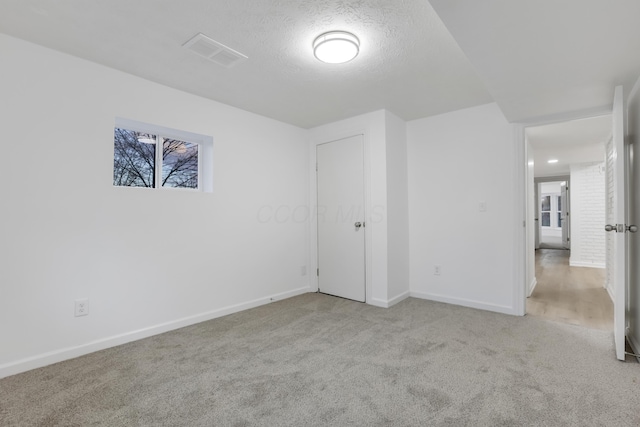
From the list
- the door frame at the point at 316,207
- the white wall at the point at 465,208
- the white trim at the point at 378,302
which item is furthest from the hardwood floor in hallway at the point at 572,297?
the door frame at the point at 316,207

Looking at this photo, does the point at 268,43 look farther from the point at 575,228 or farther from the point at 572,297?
the point at 575,228

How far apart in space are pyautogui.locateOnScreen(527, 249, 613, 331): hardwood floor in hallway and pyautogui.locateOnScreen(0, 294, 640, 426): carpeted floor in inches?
16.1

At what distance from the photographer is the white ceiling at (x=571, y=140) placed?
3906 mm

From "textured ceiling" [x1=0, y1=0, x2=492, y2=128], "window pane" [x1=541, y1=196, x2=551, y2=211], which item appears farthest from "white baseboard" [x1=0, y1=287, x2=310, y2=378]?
"window pane" [x1=541, y1=196, x2=551, y2=211]

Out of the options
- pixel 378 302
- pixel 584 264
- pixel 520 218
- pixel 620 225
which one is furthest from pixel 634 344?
pixel 584 264

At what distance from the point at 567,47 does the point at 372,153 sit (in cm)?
203

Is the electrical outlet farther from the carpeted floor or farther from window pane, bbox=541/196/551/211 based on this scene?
window pane, bbox=541/196/551/211

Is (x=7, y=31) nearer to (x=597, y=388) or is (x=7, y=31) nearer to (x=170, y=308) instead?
(x=170, y=308)

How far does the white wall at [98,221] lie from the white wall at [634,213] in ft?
11.1

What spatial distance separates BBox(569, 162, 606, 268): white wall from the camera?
5.98 metres

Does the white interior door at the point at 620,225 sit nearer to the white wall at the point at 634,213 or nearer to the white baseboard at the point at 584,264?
the white wall at the point at 634,213

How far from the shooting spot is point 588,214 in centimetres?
607

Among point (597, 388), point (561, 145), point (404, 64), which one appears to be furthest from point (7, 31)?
point (561, 145)

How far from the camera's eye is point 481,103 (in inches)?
129
